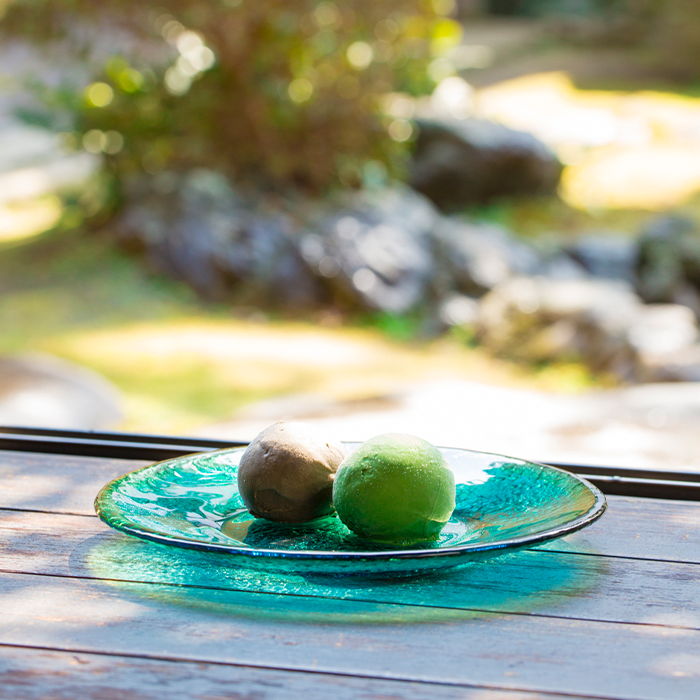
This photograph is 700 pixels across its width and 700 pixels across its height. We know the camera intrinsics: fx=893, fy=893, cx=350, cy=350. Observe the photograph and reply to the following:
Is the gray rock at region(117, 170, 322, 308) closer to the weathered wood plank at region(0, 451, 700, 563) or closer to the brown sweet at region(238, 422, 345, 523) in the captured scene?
the weathered wood plank at region(0, 451, 700, 563)

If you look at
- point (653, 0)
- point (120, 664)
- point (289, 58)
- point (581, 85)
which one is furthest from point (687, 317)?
point (653, 0)

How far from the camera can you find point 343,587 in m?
1.01

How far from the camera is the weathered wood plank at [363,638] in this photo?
2.75ft

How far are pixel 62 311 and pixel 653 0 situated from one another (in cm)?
1408

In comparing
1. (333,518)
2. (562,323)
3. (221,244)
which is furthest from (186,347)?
(333,518)

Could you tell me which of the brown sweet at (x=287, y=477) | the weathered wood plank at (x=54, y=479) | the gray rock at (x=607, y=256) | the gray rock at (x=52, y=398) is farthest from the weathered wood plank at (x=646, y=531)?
the gray rock at (x=607, y=256)

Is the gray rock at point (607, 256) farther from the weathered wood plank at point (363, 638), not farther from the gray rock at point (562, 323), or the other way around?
the weathered wood plank at point (363, 638)

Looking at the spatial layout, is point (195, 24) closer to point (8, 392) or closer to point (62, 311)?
point (62, 311)

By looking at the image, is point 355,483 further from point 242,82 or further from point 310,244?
point 242,82

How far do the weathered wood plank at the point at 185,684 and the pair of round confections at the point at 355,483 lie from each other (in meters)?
0.25

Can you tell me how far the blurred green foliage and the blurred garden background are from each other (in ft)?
0.07

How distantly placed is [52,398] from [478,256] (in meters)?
4.13

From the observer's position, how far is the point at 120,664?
2.80 feet

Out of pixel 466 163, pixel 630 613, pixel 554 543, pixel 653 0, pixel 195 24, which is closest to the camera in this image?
pixel 630 613
